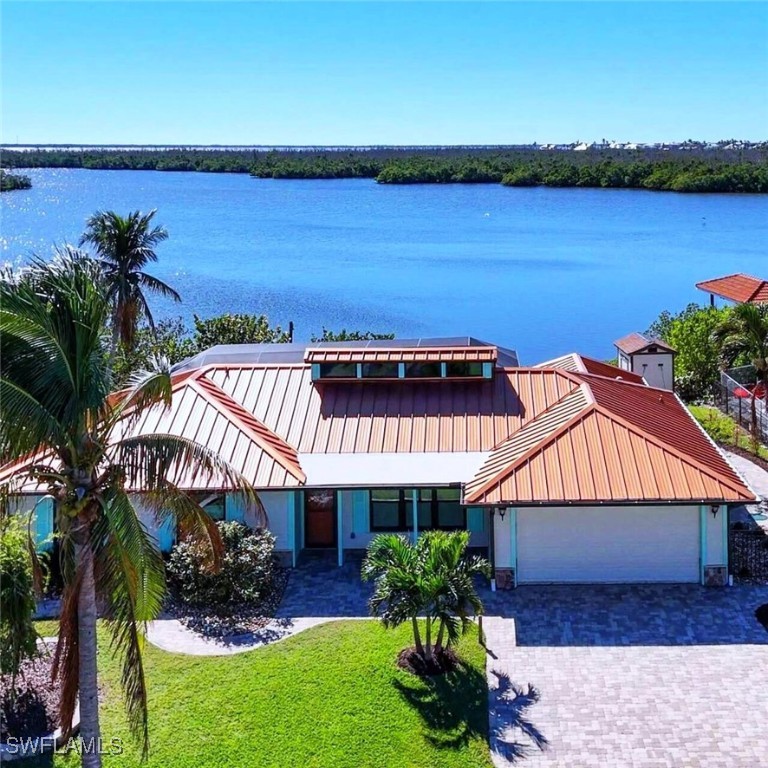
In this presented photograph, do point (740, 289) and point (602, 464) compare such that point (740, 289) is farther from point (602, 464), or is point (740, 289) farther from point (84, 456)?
point (84, 456)

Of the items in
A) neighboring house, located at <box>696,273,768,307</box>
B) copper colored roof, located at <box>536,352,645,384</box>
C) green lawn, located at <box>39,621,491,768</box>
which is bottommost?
A: green lawn, located at <box>39,621,491,768</box>

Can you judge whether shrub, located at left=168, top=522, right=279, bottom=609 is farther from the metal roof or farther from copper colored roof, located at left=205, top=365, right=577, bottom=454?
the metal roof

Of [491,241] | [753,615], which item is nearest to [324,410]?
[753,615]

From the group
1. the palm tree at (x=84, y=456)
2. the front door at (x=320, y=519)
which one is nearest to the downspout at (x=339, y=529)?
the front door at (x=320, y=519)

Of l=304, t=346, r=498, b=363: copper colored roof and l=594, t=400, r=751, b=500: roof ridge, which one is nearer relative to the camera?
l=594, t=400, r=751, b=500: roof ridge

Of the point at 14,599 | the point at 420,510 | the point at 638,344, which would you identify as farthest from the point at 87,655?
the point at 638,344

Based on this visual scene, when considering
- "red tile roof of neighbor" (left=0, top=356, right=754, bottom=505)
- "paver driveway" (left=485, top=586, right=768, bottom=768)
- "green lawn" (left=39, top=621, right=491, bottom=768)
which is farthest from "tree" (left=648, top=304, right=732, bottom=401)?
"green lawn" (left=39, top=621, right=491, bottom=768)

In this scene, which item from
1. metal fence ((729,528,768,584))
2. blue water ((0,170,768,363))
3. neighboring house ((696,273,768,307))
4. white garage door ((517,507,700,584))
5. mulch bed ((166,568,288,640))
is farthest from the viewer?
blue water ((0,170,768,363))
